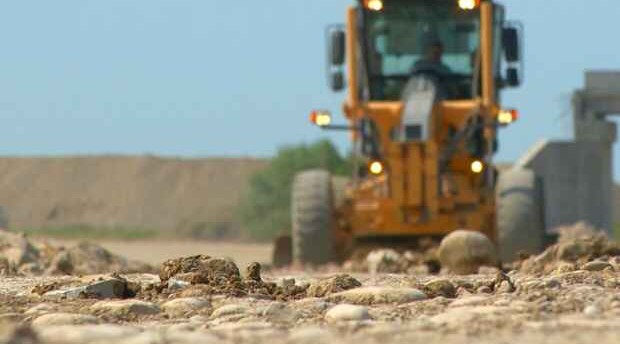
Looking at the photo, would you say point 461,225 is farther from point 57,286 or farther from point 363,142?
point 57,286

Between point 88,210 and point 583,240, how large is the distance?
67.1 meters

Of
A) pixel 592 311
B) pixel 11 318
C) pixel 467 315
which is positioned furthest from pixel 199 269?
pixel 592 311

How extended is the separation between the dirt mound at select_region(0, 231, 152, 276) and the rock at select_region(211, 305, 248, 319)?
19.3ft

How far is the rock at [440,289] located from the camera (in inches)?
371

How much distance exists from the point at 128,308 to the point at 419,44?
403 inches

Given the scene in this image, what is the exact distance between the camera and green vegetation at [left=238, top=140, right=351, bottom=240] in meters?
46.7

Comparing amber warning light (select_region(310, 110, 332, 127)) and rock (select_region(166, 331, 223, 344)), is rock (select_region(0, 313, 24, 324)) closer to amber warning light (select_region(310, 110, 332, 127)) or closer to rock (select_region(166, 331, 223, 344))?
rock (select_region(166, 331, 223, 344))

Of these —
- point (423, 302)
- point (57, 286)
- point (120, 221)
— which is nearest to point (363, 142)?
point (57, 286)

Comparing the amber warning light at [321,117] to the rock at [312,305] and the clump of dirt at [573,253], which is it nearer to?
the clump of dirt at [573,253]

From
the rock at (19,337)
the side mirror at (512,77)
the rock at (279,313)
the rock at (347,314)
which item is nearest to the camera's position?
the rock at (19,337)

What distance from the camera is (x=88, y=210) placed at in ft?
263

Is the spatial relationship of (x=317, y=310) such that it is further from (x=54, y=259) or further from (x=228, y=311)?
(x=54, y=259)

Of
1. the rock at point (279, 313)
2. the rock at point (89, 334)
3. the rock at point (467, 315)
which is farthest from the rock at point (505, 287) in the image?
the rock at point (89, 334)

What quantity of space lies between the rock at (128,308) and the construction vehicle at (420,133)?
30.3ft
